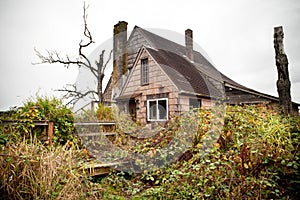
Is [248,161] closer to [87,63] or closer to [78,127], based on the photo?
[78,127]

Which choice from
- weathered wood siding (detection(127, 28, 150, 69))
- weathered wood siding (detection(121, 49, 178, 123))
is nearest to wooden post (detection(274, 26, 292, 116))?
weathered wood siding (detection(121, 49, 178, 123))

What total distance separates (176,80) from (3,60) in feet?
20.2

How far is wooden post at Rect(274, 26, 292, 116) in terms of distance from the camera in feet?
15.9

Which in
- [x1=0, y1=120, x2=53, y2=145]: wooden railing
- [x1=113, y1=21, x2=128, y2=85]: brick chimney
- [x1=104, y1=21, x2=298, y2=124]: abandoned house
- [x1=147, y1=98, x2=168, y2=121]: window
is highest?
[x1=113, y1=21, x2=128, y2=85]: brick chimney

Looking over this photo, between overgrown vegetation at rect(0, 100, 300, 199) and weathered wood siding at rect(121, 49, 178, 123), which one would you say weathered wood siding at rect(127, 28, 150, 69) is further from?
overgrown vegetation at rect(0, 100, 300, 199)

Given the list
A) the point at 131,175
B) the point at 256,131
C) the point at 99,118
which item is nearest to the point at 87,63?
the point at 99,118

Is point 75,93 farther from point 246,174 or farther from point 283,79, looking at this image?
point 246,174

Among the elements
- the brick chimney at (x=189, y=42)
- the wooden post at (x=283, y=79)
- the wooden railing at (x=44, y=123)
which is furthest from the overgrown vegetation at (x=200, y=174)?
the brick chimney at (x=189, y=42)

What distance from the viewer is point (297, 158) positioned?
261 centimetres

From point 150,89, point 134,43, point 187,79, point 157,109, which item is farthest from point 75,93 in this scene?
point 187,79

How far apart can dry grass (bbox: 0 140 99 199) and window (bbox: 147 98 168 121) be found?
6.14m

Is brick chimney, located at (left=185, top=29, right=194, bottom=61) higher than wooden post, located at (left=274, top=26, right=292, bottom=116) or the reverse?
higher

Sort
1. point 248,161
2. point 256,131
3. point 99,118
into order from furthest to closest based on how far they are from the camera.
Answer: point 99,118
point 256,131
point 248,161

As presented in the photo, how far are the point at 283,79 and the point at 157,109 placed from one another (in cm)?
514
